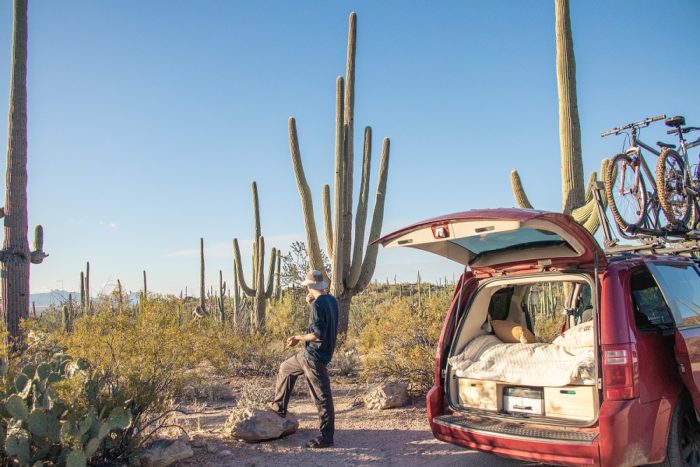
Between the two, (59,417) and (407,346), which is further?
(407,346)

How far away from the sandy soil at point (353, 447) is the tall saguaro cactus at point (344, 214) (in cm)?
609

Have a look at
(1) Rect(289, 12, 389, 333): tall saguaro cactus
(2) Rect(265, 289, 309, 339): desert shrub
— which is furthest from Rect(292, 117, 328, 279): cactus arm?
(2) Rect(265, 289, 309, 339): desert shrub

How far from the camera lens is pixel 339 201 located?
1386 cm

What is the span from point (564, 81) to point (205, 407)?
7.51 metres

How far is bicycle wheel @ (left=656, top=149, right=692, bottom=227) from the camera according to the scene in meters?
7.70

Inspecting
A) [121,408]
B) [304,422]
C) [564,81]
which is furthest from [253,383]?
[564,81]

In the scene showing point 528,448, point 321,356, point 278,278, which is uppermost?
point 278,278

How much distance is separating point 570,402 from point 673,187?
4.54 metres

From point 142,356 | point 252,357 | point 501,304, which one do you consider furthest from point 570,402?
point 252,357

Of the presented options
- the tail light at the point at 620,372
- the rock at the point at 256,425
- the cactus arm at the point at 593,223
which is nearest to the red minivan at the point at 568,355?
the tail light at the point at 620,372

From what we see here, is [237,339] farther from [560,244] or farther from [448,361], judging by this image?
[560,244]

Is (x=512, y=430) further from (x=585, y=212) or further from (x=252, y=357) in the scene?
(x=252, y=357)

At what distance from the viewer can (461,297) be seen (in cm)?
573

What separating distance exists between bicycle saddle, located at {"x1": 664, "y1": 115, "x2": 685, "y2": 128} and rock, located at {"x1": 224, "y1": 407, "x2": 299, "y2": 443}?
19.9 ft
